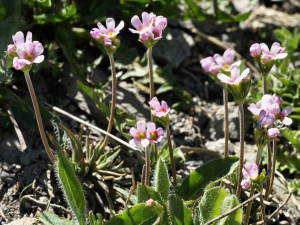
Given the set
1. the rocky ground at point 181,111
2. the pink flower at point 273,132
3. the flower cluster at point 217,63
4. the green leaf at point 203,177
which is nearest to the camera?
the pink flower at point 273,132

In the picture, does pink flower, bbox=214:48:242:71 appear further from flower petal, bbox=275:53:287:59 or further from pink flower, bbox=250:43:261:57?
flower petal, bbox=275:53:287:59

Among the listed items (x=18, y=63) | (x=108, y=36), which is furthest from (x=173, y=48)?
(x=18, y=63)

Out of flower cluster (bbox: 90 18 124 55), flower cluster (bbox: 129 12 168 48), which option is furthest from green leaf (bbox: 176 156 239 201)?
flower cluster (bbox: 90 18 124 55)

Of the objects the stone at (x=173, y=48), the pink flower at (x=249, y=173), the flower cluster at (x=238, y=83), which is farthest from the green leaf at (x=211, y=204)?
the stone at (x=173, y=48)

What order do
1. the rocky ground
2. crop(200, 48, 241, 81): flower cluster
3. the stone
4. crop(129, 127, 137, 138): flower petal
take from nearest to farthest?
crop(129, 127, 137, 138): flower petal → crop(200, 48, 241, 81): flower cluster → the rocky ground → the stone

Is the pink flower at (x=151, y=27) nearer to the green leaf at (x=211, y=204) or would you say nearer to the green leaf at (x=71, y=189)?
the green leaf at (x=71, y=189)
